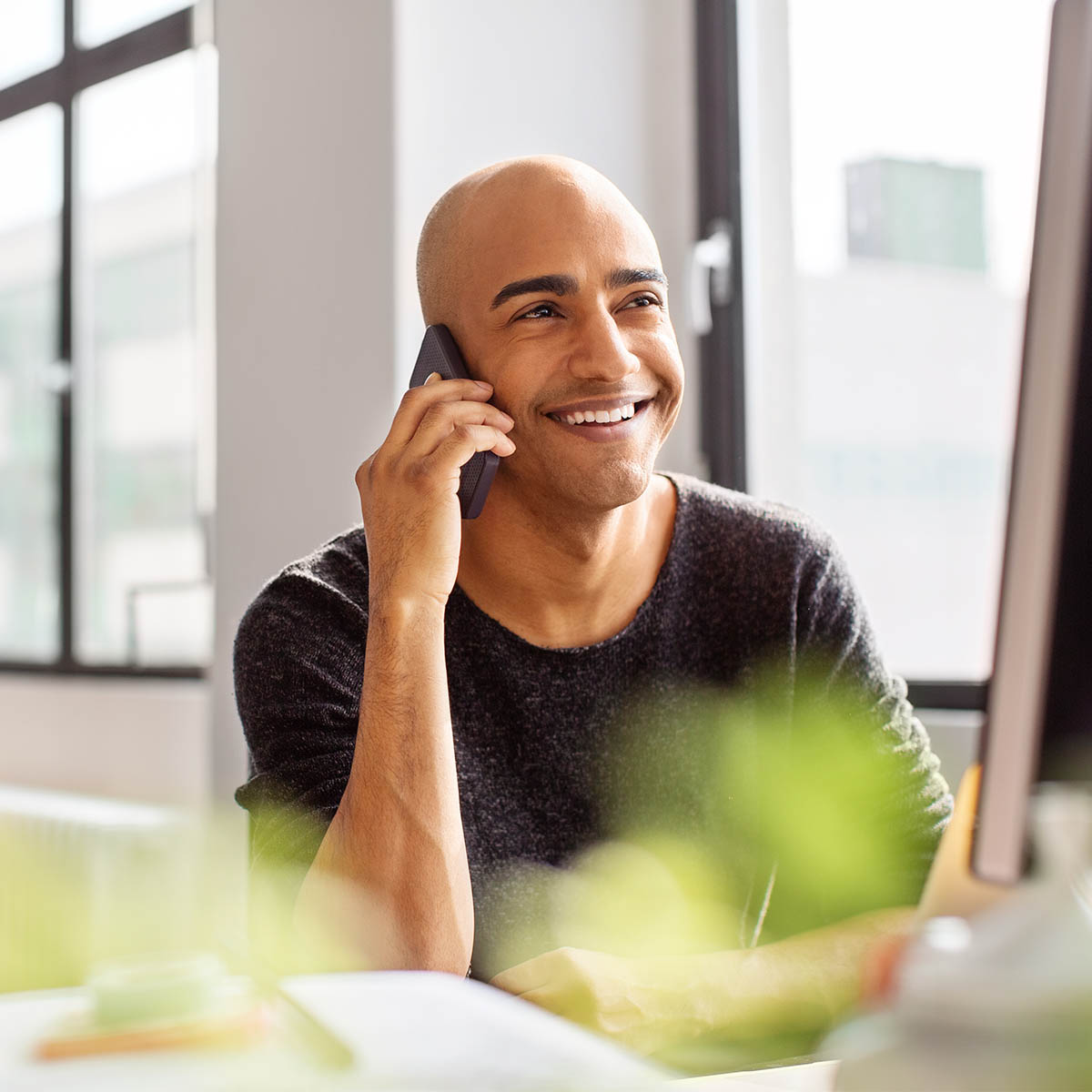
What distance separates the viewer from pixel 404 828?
1.16 m

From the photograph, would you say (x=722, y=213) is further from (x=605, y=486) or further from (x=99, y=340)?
(x=99, y=340)

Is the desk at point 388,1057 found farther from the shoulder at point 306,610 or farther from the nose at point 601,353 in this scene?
the nose at point 601,353

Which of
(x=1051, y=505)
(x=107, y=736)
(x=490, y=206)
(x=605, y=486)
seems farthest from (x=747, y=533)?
(x=107, y=736)

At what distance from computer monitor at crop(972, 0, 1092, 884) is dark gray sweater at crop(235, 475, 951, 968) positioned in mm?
808

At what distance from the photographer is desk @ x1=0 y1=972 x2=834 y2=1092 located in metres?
0.51

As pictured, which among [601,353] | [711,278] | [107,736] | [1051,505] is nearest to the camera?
[1051,505]

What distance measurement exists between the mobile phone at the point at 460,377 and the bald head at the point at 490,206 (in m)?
0.03

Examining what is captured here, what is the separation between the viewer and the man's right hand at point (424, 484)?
1263mm

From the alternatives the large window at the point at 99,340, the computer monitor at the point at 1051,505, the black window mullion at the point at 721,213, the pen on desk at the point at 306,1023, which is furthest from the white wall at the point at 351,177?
the computer monitor at the point at 1051,505

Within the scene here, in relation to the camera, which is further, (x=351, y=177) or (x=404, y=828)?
(x=351, y=177)

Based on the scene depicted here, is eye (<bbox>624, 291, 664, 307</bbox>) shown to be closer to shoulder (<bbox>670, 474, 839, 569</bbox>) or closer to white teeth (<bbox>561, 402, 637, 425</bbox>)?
white teeth (<bbox>561, 402, 637, 425</bbox>)

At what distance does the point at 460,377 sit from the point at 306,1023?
96 centimetres

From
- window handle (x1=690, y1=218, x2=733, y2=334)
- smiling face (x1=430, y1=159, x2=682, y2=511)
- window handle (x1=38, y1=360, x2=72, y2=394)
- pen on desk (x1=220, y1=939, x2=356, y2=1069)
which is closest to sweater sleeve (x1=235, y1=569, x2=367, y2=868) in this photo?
smiling face (x1=430, y1=159, x2=682, y2=511)

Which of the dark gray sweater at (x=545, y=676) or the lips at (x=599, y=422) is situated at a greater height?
the lips at (x=599, y=422)
